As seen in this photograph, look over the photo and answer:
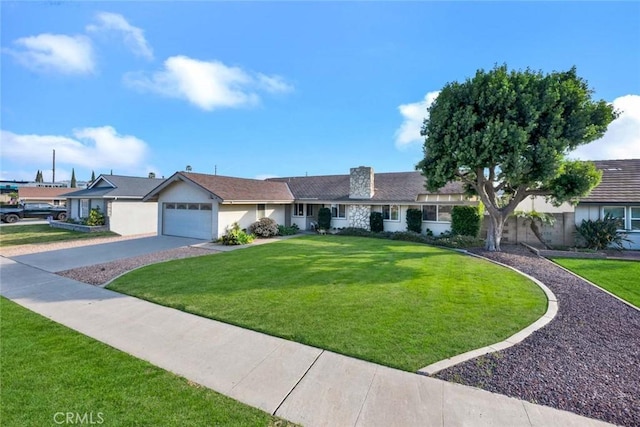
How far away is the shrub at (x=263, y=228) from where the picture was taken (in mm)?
19109

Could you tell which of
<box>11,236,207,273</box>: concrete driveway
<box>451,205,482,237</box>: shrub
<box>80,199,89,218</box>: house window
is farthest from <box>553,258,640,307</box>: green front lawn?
<box>80,199,89,218</box>: house window

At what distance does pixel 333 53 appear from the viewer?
13805mm

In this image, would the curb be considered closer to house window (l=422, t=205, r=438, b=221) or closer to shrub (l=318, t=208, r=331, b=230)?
house window (l=422, t=205, r=438, b=221)

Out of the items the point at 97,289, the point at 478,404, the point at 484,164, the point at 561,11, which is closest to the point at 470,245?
the point at 484,164

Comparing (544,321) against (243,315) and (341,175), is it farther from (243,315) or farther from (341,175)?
(341,175)

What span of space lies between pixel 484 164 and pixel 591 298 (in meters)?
7.06

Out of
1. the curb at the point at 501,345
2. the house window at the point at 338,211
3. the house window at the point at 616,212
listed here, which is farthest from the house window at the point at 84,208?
the house window at the point at 616,212

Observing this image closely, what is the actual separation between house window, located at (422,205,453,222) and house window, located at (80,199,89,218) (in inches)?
1077

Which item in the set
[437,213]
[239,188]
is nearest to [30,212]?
[239,188]

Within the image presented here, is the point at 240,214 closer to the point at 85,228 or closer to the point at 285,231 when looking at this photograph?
the point at 285,231

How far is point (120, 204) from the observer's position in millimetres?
22047

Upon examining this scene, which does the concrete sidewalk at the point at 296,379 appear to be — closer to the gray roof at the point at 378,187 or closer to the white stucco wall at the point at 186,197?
the white stucco wall at the point at 186,197

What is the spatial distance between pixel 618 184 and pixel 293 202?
20842mm

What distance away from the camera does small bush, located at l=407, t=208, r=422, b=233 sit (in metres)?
19.4
